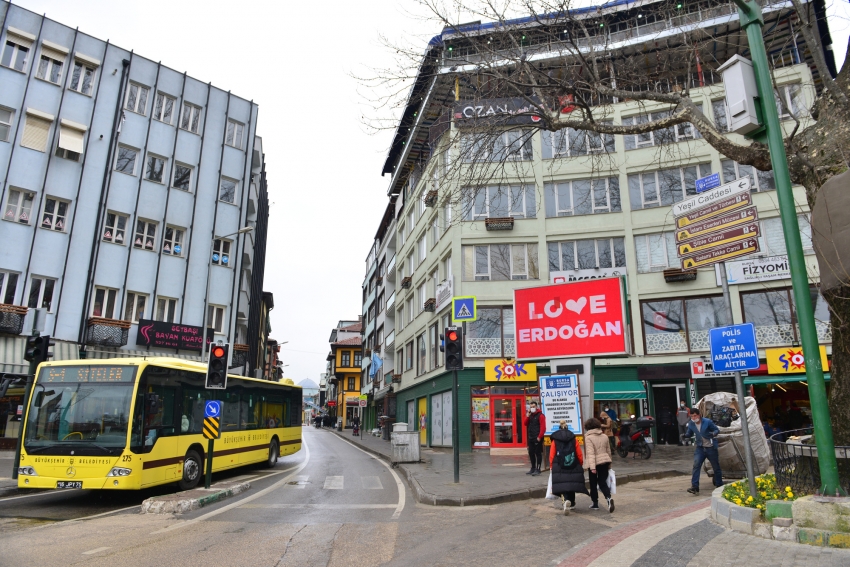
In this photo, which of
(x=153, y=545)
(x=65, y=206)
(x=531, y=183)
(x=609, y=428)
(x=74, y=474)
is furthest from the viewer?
(x=531, y=183)

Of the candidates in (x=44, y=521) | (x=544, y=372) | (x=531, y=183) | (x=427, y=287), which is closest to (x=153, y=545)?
(x=44, y=521)

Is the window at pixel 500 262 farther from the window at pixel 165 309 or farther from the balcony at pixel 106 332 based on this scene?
the balcony at pixel 106 332

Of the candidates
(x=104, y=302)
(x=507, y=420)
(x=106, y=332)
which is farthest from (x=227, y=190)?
(x=507, y=420)

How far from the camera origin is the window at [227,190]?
28.6 meters

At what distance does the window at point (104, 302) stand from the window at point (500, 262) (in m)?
15.7

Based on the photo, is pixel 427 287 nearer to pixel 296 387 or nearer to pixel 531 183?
pixel 531 183

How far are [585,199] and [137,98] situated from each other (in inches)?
867

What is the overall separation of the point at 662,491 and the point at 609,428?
5.17m

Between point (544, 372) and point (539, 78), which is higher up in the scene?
point (539, 78)

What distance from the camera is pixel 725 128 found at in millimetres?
26344

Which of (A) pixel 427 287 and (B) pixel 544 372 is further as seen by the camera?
(A) pixel 427 287

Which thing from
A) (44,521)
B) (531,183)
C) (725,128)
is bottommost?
(44,521)

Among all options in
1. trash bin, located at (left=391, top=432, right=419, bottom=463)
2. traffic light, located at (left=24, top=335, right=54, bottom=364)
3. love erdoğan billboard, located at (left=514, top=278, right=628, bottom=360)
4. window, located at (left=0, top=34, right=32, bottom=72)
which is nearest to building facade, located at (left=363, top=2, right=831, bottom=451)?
trash bin, located at (left=391, top=432, right=419, bottom=463)

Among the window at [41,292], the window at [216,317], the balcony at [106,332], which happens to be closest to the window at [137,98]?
the window at [41,292]
